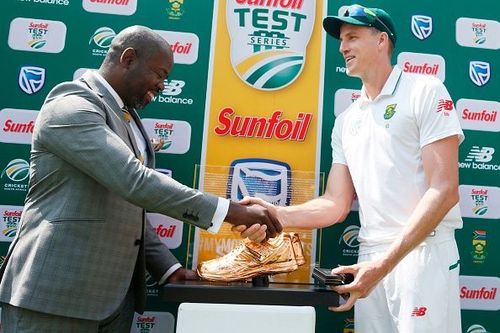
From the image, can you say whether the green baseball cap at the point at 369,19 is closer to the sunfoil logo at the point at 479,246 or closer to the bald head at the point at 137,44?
the bald head at the point at 137,44

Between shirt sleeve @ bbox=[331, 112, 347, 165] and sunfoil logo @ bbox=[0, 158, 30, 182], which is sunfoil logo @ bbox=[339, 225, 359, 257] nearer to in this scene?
shirt sleeve @ bbox=[331, 112, 347, 165]

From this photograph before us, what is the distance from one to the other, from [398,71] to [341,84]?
0.42 m

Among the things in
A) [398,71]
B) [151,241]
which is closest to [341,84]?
[398,71]

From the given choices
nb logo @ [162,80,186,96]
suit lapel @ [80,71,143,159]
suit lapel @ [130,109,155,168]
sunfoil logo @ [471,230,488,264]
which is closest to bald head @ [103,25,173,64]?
suit lapel @ [80,71,143,159]

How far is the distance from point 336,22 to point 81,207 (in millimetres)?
1305

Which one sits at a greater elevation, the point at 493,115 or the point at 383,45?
the point at 383,45

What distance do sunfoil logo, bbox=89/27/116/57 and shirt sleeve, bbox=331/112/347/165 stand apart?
1.12 m

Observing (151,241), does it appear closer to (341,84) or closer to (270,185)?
(270,185)

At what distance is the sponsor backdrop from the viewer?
227cm

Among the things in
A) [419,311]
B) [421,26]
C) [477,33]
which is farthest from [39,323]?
[477,33]

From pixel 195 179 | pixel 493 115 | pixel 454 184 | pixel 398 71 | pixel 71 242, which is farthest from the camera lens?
pixel 493 115

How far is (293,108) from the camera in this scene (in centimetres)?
237

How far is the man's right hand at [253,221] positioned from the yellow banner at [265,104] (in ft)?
2.08

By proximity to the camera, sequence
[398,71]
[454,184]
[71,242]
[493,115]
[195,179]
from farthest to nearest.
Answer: [493,115] < [195,179] < [398,71] < [454,184] < [71,242]
